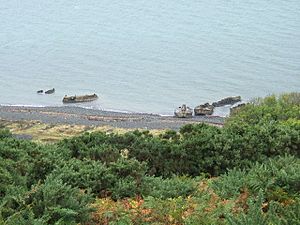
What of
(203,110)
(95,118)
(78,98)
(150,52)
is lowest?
(95,118)

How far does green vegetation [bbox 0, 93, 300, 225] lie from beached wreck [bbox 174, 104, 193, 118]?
32.0m

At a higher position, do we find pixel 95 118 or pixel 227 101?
pixel 227 101

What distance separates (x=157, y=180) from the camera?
1129 cm

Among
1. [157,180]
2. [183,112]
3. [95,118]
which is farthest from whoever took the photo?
[183,112]

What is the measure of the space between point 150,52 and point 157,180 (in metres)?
62.0

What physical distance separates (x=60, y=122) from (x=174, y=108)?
12.3 m

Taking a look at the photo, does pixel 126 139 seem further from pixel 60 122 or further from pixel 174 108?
pixel 174 108

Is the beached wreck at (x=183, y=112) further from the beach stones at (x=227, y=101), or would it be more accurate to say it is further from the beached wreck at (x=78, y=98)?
the beached wreck at (x=78, y=98)

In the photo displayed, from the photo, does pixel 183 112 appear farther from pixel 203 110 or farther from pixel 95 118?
pixel 95 118

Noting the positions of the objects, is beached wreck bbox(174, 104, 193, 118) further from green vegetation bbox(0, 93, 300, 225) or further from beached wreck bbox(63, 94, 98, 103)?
green vegetation bbox(0, 93, 300, 225)

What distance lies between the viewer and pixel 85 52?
74125mm

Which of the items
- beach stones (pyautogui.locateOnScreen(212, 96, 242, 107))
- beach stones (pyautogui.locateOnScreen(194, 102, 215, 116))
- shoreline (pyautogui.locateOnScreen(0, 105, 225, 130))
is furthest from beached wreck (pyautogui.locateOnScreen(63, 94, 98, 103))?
beach stones (pyautogui.locateOnScreen(212, 96, 242, 107))

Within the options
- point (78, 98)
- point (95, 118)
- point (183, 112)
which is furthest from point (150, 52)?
point (95, 118)

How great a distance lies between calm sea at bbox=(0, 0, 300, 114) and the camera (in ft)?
191
